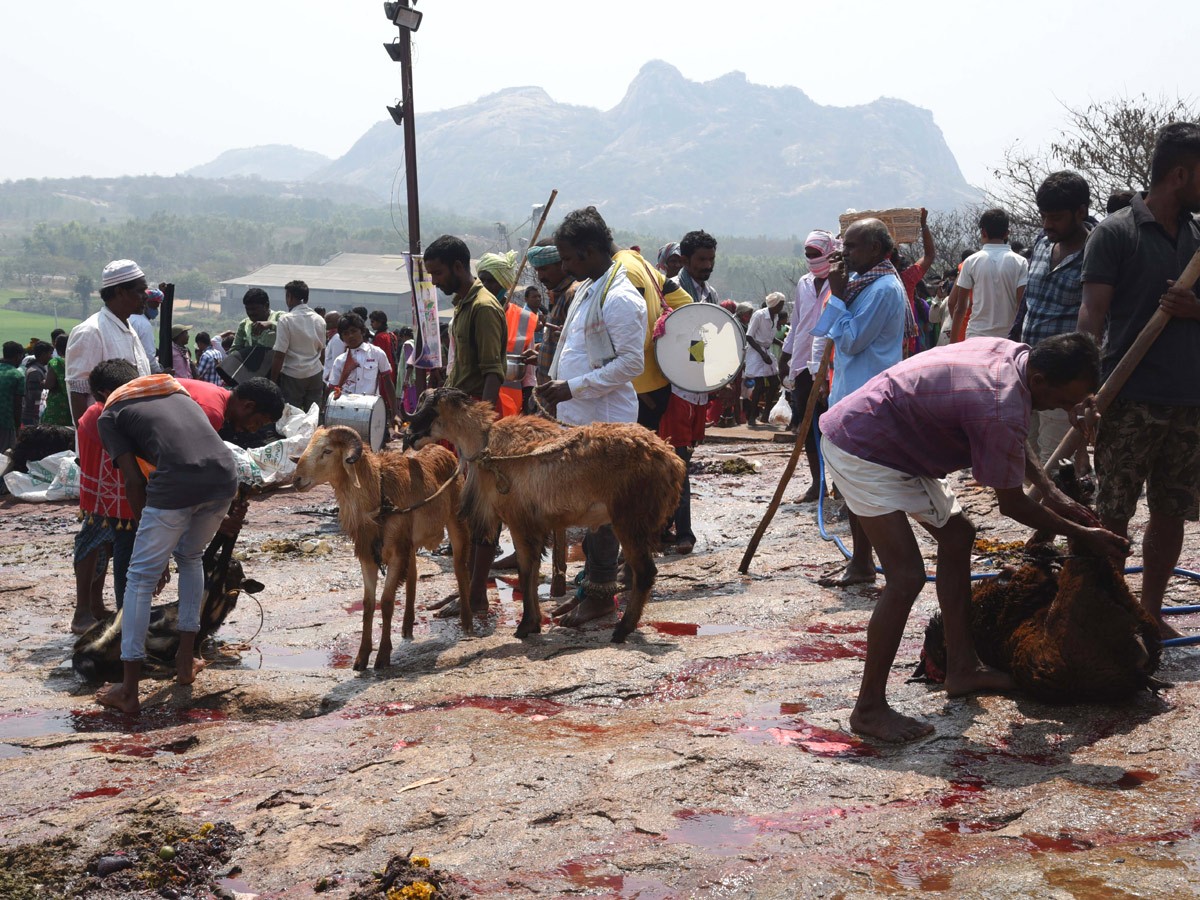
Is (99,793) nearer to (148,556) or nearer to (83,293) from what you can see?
(148,556)

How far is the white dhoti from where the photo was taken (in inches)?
184

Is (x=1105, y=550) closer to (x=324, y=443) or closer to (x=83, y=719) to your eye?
(x=324, y=443)

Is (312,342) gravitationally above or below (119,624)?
above

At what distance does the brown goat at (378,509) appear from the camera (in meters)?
6.78

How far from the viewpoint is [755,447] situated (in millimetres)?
16438

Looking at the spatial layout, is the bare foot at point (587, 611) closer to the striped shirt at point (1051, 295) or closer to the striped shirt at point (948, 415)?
the striped shirt at point (948, 415)

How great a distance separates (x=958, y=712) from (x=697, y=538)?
5.28m

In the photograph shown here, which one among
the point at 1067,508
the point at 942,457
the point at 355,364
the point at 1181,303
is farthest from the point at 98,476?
the point at 355,364

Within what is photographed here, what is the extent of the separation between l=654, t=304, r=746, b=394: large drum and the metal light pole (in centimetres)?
1011

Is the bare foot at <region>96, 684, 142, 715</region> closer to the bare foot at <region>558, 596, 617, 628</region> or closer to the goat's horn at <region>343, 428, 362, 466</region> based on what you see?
the goat's horn at <region>343, 428, 362, 466</region>

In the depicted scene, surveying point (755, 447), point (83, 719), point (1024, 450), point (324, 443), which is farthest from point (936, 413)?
point (755, 447)

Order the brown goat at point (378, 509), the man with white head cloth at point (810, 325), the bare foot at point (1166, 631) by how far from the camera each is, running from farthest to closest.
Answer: the man with white head cloth at point (810, 325)
the brown goat at point (378, 509)
the bare foot at point (1166, 631)

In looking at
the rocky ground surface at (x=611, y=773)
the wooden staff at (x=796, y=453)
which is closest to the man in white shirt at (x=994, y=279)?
the wooden staff at (x=796, y=453)

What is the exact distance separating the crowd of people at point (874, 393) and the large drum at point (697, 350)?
112 millimetres
